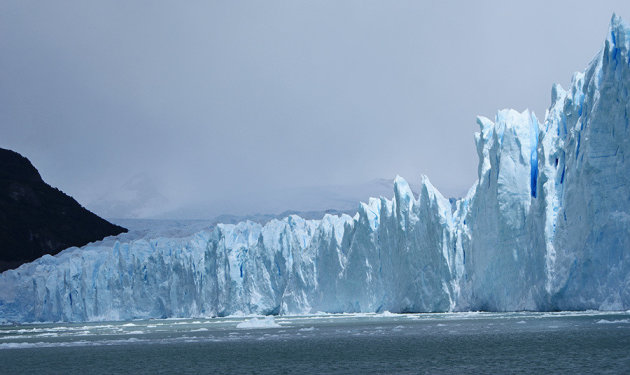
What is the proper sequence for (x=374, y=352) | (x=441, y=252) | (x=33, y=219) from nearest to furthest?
1. (x=374, y=352)
2. (x=441, y=252)
3. (x=33, y=219)

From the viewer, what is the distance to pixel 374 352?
67.9ft

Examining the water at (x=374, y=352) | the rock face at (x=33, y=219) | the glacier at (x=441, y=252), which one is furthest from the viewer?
the rock face at (x=33, y=219)

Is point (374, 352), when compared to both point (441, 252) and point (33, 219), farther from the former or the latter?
point (33, 219)

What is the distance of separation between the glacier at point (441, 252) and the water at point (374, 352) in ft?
12.2

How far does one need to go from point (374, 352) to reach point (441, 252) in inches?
883

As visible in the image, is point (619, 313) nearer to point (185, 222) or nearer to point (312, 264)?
point (312, 264)

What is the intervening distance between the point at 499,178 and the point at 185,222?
58.8 m

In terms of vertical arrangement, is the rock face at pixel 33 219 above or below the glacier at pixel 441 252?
above

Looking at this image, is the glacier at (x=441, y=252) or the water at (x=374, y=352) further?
the glacier at (x=441, y=252)

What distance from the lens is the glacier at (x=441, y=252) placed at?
99.0 ft

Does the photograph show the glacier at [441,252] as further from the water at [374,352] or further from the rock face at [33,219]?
the rock face at [33,219]

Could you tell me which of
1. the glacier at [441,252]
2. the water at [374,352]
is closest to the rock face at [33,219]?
the glacier at [441,252]

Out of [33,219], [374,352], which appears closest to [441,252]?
[374,352]

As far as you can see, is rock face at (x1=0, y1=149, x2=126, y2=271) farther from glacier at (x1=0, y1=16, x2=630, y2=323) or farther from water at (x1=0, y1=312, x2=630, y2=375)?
water at (x1=0, y1=312, x2=630, y2=375)
